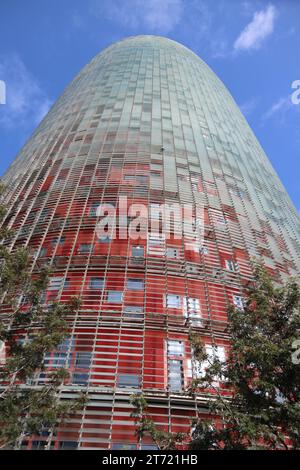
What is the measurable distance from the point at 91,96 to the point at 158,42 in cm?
1823

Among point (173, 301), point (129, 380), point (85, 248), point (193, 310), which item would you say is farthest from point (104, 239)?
point (129, 380)

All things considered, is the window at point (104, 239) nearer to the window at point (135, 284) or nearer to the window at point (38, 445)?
the window at point (135, 284)

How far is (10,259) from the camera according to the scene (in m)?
10.4

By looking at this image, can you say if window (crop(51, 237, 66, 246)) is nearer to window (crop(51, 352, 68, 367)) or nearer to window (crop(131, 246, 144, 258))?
window (crop(131, 246, 144, 258))

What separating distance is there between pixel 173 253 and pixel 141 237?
1686 millimetres

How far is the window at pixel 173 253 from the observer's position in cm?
1827

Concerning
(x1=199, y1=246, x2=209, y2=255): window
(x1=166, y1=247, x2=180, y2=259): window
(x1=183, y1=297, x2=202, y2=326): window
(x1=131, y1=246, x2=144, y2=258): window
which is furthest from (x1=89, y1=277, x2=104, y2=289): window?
(x1=199, y1=246, x2=209, y2=255): window

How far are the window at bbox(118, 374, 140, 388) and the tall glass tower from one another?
33 mm

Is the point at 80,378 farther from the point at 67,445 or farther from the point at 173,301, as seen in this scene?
the point at 173,301

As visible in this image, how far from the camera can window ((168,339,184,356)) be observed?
1436cm

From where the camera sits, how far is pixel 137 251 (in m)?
18.2

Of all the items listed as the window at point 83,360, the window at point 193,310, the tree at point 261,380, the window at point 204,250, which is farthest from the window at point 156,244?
the tree at point 261,380

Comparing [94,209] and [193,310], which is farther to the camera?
[94,209]
